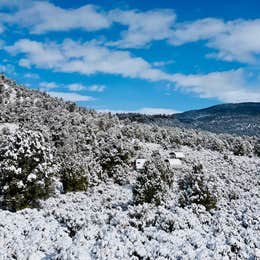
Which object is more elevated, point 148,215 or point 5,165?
point 5,165

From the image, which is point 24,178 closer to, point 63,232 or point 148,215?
point 63,232

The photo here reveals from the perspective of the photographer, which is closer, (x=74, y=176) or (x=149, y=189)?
(x=149, y=189)

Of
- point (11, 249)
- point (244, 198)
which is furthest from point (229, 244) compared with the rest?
point (244, 198)

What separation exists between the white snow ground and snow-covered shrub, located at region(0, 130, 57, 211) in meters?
1.44

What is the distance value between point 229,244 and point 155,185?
1441 centimetres

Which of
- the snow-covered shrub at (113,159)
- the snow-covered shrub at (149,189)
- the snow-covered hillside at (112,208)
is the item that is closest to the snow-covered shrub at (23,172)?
the snow-covered hillside at (112,208)

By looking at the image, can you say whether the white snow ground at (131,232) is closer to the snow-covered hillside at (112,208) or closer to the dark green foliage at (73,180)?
the snow-covered hillside at (112,208)

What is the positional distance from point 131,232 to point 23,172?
576 inches

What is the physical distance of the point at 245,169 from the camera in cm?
6347

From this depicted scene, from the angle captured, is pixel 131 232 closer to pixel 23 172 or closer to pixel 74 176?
pixel 23 172

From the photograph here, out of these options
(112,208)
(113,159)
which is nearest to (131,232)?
(112,208)

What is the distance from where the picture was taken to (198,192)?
Result: 3069 cm

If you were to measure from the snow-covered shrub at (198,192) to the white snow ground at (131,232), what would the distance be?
1059 mm

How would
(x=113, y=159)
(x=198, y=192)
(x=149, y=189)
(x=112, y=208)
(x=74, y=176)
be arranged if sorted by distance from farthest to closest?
1. (x=113, y=159)
2. (x=74, y=176)
3. (x=149, y=189)
4. (x=198, y=192)
5. (x=112, y=208)
